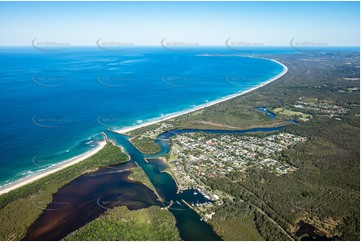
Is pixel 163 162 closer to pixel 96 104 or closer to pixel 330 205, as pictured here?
pixel 330 205

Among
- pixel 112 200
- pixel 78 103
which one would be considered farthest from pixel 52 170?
pixel 78 103

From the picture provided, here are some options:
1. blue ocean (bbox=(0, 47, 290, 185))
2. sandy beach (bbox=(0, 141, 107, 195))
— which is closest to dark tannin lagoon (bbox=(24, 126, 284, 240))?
sandy beach (bbox=(0, 141, 107, 195))

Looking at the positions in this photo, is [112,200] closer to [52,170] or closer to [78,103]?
[52,170]

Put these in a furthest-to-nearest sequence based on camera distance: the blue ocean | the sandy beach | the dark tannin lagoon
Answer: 1. the blue ocean
2. the sandy beach
3. the dark tannin lagoon

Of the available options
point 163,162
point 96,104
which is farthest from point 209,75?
point 163,162

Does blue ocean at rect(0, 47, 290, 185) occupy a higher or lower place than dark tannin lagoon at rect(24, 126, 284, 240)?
lower

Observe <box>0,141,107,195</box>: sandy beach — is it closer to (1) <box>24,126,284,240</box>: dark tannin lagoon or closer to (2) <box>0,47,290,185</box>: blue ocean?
(2) <box>0,47,290,185</box>: blue ocean
